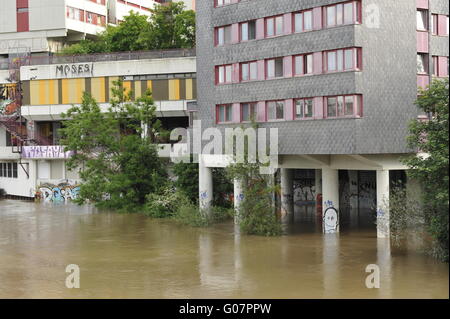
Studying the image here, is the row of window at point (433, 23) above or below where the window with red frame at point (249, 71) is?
above

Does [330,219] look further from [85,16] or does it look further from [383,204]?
[85,16]

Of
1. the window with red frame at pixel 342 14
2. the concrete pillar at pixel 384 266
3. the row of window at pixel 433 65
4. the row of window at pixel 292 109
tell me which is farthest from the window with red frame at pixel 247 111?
the concrete pillar at pixel 384 266

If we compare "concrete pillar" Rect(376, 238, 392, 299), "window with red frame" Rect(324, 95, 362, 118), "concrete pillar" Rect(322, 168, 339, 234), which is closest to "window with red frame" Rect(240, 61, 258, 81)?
"window with red frame" Rect(324, 95, 362, 118)

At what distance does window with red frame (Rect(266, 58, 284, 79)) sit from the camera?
43.7m

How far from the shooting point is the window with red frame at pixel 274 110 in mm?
43500

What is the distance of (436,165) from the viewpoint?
31.6m

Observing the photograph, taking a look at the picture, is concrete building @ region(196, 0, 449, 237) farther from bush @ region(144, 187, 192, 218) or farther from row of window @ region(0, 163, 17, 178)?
row of window @ region(0, 163, 17, 178)

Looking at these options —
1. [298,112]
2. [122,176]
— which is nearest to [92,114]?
[122,176]

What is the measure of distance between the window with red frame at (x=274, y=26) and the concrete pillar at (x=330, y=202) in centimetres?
813

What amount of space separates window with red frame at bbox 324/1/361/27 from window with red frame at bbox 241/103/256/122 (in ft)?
22.5

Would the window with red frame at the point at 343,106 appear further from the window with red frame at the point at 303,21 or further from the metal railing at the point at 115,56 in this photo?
the metal railing at the point at 115,56

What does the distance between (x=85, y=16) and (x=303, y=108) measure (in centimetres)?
4806
